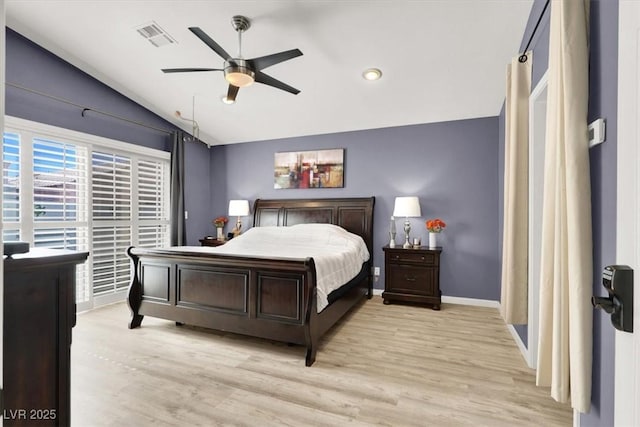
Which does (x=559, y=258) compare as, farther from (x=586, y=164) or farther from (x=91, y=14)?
(x=91, y=14)

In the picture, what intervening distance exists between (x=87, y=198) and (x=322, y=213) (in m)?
3.07

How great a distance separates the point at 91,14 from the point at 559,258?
4131mm

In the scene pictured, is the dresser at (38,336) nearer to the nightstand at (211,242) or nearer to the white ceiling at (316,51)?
the white ceiling at (316,51)

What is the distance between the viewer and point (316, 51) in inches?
123

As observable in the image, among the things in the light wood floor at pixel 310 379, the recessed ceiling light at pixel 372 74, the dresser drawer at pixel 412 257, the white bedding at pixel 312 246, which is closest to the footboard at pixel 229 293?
the light wood floor at pixel 310 379

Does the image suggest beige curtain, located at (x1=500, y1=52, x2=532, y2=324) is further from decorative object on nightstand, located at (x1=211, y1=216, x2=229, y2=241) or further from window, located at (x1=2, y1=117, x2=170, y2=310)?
window, located at (x1=2, y1=117, x2=170, y2=310)

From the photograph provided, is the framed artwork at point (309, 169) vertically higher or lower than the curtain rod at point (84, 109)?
lower

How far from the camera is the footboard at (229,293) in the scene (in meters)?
2.54

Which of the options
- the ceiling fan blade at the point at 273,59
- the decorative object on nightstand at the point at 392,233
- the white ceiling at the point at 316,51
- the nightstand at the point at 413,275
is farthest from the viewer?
the decorative object on nightstand at the point at 392,233

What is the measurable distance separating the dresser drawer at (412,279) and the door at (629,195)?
296 centimetres

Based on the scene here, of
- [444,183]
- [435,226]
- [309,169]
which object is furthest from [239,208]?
[444,183]

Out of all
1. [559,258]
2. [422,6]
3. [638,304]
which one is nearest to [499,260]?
[559,258]

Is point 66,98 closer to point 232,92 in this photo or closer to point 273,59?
point 232,92

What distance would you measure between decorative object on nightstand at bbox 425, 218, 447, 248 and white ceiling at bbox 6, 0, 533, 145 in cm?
141
